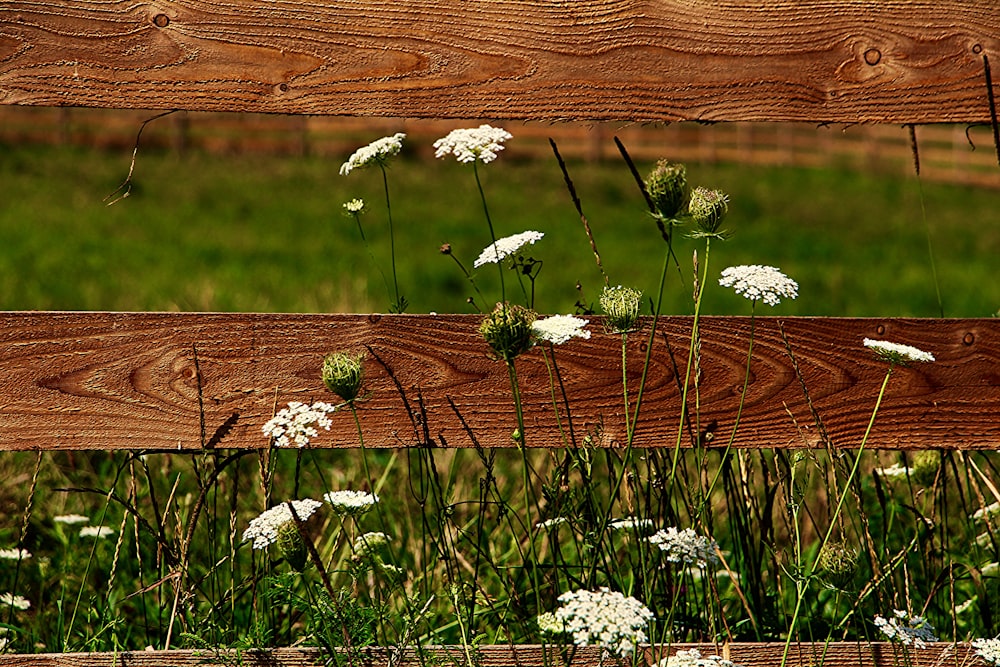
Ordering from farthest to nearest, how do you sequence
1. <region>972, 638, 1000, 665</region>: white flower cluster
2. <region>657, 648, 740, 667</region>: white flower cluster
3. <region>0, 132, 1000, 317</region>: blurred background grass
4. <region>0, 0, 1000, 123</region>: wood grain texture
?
1. <region>0, 132, 1000, 317</region>: blurred background grass
2. <region>0, 0, 1000, 123</region>: wood grain texture
3. <region>972, 638, 1000, 665</region>: white flower cluster
4. <region>657, 648, 740, 667</region>: white flower cluster

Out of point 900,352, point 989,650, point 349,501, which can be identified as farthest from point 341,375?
point 989,650

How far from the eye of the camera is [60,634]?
1.97 metres

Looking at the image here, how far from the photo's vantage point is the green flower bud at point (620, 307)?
1.57 metres

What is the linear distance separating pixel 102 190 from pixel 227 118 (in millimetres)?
10045

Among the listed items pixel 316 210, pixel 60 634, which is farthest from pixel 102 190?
pixel 60 634

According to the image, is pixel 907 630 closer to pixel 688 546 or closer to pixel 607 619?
pixel 688 546

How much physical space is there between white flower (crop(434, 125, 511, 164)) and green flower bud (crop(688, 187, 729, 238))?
1.01 feet

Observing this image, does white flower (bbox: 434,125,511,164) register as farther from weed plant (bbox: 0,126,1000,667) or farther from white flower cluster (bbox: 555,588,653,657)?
white flower cluster (bbox: 555,588,653,657)

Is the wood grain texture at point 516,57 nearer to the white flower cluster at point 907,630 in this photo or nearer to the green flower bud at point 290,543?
the green flower bud at point 290,543

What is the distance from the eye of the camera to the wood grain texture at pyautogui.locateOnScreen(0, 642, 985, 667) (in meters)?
1.71

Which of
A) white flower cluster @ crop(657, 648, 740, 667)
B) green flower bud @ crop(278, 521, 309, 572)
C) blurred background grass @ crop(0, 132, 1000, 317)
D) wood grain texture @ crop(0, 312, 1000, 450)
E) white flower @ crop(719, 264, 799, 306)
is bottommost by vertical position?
blurred background grass @ crop(0, 132, 1000, 317)

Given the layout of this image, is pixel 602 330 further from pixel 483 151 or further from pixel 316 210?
pixel 316 210

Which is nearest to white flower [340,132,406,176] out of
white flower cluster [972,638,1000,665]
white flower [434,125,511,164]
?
white flower [434,125,511,164]

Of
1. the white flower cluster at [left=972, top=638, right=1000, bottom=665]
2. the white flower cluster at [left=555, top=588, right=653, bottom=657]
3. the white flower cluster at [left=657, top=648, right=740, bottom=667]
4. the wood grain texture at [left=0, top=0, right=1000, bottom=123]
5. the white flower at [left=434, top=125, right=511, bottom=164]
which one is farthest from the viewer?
the wood grain texture at [left=0, top=0, right=1000, bottom=123]
